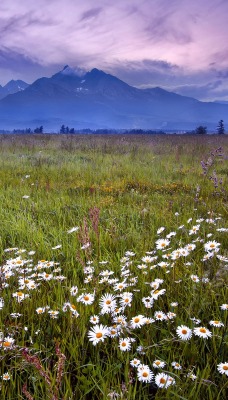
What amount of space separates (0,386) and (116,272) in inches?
57.3

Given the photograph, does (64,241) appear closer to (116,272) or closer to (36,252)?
(36,252)

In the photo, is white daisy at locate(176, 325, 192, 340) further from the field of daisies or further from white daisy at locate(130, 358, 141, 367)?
white daisy at locate(130, 358, 141, 367)

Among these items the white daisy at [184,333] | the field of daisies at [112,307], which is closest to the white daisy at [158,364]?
the field of daisies at [112,307]

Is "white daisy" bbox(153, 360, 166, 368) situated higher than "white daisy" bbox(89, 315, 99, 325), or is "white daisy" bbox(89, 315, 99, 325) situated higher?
"white daisy" bbox(89, 315, 99, 325)

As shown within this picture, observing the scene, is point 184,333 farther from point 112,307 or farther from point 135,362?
point 112,307

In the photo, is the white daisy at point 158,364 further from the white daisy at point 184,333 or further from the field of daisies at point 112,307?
the white daisy at point 184,333

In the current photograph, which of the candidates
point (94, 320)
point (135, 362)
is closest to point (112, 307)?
point (94, 320)

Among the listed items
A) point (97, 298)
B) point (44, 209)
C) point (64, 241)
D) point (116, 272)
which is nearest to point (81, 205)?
point (44, 209)

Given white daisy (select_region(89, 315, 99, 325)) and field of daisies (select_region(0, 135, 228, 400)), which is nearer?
field of daisies (select_region(0, 135, 228, 400))

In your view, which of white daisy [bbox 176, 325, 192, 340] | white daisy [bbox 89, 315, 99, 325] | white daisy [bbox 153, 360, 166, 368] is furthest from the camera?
white daisy [bbox 89, 315, 99, 325]

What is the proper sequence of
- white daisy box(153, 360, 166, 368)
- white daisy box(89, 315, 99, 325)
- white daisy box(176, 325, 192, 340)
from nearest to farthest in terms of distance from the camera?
white daisy box(153, 360, 166, 368), white daisy box(176, 325, 192, 340), white daisy box(89, 315, 99, 325)

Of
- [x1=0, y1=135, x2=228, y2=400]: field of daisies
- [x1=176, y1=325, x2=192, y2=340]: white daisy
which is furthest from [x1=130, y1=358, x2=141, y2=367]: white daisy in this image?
[x1=176, y1=325, x2=192, y2=340]: white daisy

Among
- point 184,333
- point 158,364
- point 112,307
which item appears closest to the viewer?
point 158,364

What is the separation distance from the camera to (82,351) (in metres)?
1.90
